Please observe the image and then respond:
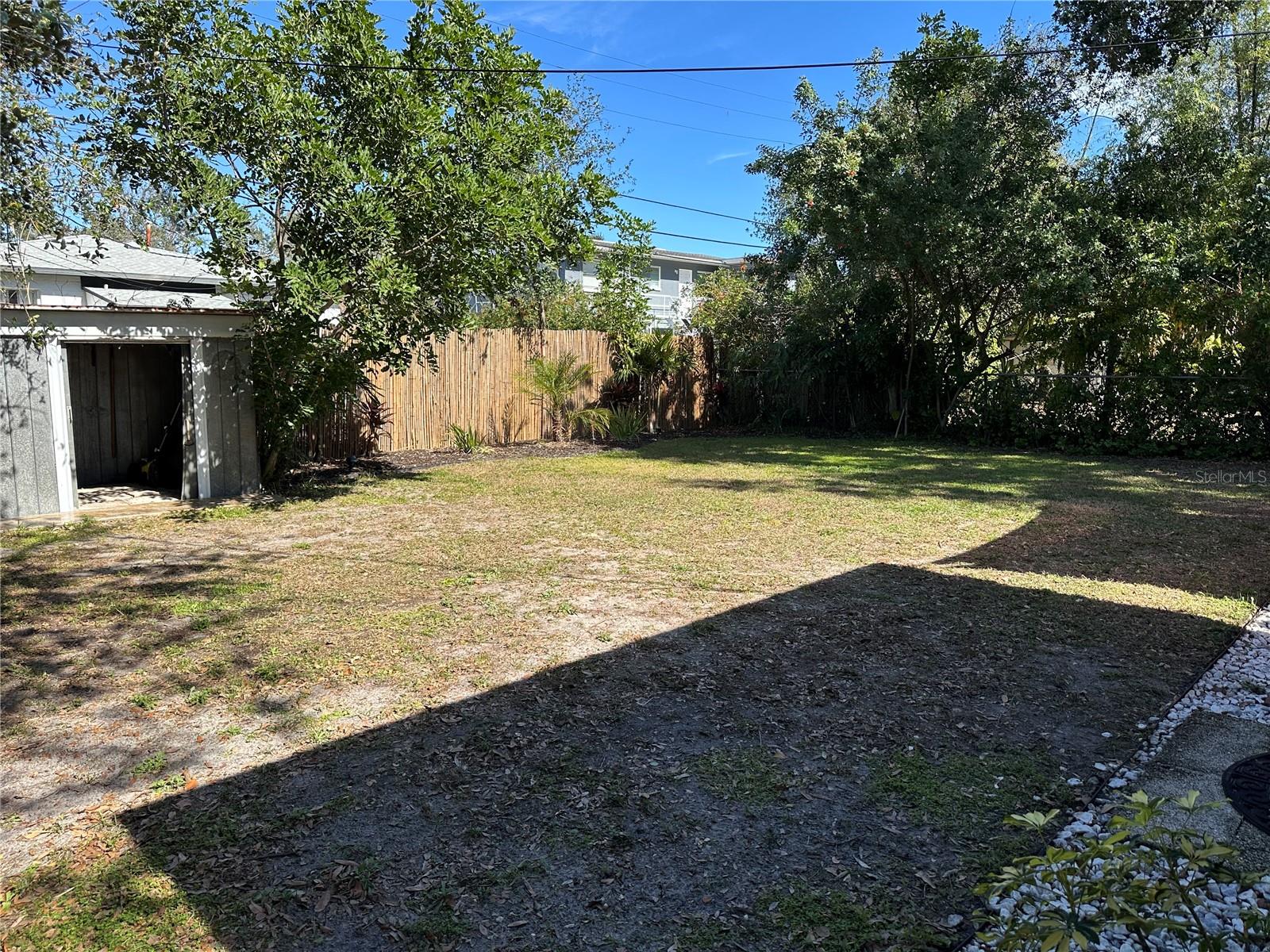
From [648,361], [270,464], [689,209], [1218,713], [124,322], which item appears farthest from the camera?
[689,209]

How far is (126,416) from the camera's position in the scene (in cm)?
1023

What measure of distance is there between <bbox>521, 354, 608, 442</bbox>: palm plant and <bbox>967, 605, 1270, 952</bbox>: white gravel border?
1020 cm

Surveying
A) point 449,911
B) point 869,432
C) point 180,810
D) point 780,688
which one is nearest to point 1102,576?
point 780,688

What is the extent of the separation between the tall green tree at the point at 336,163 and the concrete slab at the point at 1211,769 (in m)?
6.79

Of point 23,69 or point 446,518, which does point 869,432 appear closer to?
point 446,518

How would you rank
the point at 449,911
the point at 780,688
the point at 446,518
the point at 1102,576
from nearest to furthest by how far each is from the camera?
the point at 449,911 → the point at 780,688 → the point at 1102,576 → the point at 446,518

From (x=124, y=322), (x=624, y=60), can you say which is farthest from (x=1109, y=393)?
(x=124, y=322)

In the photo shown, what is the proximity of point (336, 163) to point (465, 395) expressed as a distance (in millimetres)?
5565

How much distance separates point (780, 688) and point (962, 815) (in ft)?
3.96

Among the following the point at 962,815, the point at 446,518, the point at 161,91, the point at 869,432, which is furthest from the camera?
the point at 869,432

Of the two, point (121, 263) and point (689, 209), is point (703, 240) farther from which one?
point (121, 263)

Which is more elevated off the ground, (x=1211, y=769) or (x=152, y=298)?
(x=152, y=298)

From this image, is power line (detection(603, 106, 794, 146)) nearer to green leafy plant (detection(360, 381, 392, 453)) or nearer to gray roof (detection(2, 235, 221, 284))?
green leafy plant (detection(360, 381, 392, 453))

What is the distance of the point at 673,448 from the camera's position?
1400cm
